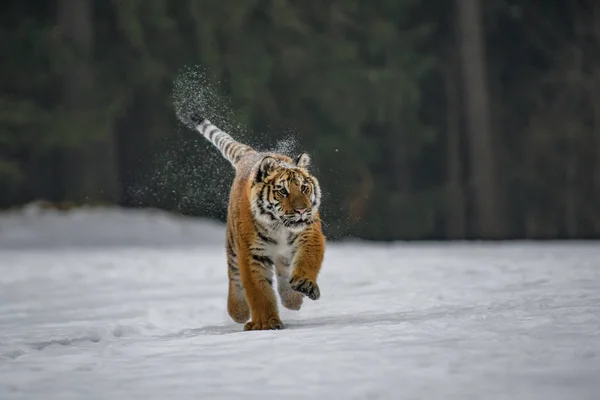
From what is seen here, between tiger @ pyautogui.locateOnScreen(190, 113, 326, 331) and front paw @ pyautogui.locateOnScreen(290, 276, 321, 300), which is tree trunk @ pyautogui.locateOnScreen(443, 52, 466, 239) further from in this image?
front paw @ pyautogui.locateOnScreen(290, 276, 321, 300)

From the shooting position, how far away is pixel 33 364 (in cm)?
571

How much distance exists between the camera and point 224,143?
31.1ft

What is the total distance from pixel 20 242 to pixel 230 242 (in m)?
11.6

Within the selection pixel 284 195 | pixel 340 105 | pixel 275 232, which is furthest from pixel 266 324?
pixel 340 105

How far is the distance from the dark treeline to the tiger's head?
37.8 feet

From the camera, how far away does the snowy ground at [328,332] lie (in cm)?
480

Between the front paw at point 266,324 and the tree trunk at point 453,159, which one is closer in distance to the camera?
the front paw at point 266,324

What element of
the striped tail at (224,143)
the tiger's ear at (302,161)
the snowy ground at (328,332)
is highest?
the striped tail at (224,143)

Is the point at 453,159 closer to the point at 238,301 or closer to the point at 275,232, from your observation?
the point at 238,301

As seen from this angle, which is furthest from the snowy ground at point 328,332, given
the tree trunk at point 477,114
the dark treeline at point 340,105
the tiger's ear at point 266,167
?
the tree trunk at point 477,114

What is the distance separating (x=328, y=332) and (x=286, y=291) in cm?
199

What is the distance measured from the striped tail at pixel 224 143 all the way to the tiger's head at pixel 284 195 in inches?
65.0

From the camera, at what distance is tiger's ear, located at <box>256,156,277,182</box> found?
7.36 metres

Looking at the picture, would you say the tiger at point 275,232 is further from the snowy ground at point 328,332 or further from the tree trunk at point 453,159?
the tree trunk at point 453,159
